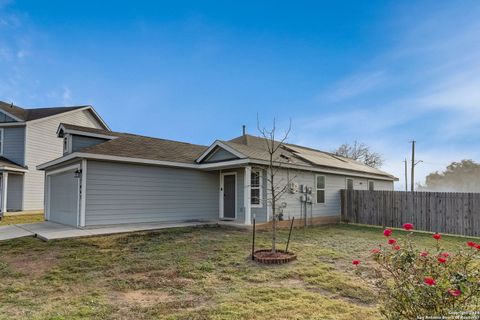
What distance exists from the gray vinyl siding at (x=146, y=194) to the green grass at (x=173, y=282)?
193 cm

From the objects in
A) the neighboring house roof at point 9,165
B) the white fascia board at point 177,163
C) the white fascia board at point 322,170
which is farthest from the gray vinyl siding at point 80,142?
the white fascia board at point 322,170

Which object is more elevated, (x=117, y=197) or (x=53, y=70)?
(x=53, y=70)

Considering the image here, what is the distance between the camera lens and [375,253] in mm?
2820

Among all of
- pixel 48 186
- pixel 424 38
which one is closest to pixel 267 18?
pixel 424 38

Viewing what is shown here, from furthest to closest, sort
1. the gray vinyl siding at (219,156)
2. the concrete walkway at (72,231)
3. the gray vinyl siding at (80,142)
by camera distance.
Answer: the gray vinyl siding at (80,142)
the gray vinyl siding at (219,156)
the concrete walkway at (72,231)

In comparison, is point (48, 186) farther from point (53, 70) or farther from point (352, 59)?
point (352, 59)

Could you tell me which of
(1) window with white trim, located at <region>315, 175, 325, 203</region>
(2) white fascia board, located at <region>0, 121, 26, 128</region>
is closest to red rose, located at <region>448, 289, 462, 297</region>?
(1) window with white trim, located at <region>315, 175, 325, 203</region>

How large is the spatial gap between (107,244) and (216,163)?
5.10m

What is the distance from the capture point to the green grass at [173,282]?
3438 millimetres

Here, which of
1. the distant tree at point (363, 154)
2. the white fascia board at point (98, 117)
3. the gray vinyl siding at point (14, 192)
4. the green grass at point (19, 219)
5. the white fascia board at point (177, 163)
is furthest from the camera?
the distant tree at point (363, 154)

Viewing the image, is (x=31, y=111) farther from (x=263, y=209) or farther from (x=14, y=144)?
(x=263, y=209)

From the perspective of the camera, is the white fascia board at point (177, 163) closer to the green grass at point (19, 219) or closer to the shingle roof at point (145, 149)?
the shingle roof at point (145, 149)

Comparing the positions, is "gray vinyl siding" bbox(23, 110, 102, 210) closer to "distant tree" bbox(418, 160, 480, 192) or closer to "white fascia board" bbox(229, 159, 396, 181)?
"white fascia board" bbox(229, 159, 396, 181)

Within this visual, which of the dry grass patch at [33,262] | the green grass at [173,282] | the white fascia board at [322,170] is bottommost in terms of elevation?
the dry grass patch at [33,262]
